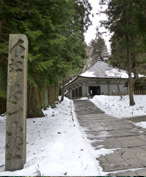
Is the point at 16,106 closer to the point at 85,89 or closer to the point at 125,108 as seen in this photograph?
the point at 125,108

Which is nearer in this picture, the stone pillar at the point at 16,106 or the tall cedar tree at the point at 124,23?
the stone pillar at the point at 16,106

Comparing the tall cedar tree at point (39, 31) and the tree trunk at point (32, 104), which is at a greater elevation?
the tall cedar tree at point (39, 31)

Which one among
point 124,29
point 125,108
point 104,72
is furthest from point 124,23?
point 104,72

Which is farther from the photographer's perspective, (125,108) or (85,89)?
(85,89)

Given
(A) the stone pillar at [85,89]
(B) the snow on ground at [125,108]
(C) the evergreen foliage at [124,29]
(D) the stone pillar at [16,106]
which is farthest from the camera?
(A) the stone pillar at [85,89]

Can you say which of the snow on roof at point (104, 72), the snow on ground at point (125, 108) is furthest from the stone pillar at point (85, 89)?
the snow on ground at point (125, 108)

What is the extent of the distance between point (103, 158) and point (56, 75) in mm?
3240

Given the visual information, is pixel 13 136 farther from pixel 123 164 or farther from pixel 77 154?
pixel 123 164

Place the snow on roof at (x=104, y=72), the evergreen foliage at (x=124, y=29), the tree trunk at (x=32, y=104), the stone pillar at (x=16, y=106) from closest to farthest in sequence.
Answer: the stone pillar at (x=16, y=106), the tree trunk at (x=32, y=104), the evergreen foliage at (x=124, y=29), the snow on roof at (x=104, y=72)

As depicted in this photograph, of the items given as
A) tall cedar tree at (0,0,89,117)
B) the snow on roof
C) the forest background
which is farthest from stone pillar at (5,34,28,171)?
the snow on roof

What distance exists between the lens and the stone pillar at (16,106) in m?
2.61

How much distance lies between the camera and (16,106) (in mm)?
2734

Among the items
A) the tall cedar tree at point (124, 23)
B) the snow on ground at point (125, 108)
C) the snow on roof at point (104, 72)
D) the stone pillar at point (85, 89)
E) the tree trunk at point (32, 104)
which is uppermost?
the tall cedar tree at point (124, 23)

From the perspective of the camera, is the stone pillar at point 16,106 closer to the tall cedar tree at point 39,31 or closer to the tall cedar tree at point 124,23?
the tall cedar tree at point 39,31
